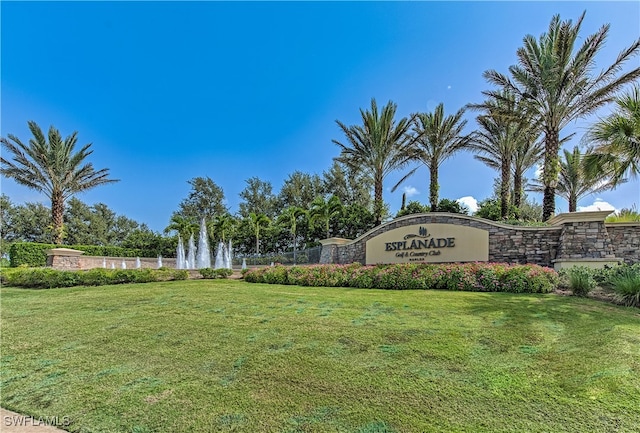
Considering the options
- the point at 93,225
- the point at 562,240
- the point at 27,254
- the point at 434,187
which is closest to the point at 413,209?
the point at 434,187

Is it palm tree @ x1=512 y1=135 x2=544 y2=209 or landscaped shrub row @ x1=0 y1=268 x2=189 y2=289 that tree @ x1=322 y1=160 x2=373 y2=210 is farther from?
landscaped shrub row @ x1=0 y1=268 x2=189 y2=289

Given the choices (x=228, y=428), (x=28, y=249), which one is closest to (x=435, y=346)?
(x=228, y=428)

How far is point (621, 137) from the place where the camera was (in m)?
8.29

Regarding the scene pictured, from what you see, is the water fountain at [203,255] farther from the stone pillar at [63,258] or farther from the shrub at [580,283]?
the shrub at [580,283]

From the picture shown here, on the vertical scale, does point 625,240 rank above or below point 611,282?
above

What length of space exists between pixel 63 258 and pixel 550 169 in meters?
23.6

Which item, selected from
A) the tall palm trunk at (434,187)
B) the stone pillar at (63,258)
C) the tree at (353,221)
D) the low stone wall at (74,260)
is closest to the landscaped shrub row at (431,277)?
the tall palm trunk at (434,187)

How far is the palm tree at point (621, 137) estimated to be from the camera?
8188 millimetres

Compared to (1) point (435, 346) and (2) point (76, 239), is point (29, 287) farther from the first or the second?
(2) point (76, 239)

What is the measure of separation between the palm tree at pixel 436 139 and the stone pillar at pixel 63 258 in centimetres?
1998

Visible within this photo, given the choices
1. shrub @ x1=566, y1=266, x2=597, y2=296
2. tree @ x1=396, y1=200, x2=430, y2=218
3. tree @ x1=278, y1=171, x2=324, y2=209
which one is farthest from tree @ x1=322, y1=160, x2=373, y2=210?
shrub @ x1=566, y1=266, x2=597, y2=296

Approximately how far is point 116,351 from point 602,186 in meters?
26.7

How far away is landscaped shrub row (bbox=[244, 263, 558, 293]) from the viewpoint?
875 cm

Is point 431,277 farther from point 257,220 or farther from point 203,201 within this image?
point 203,201
